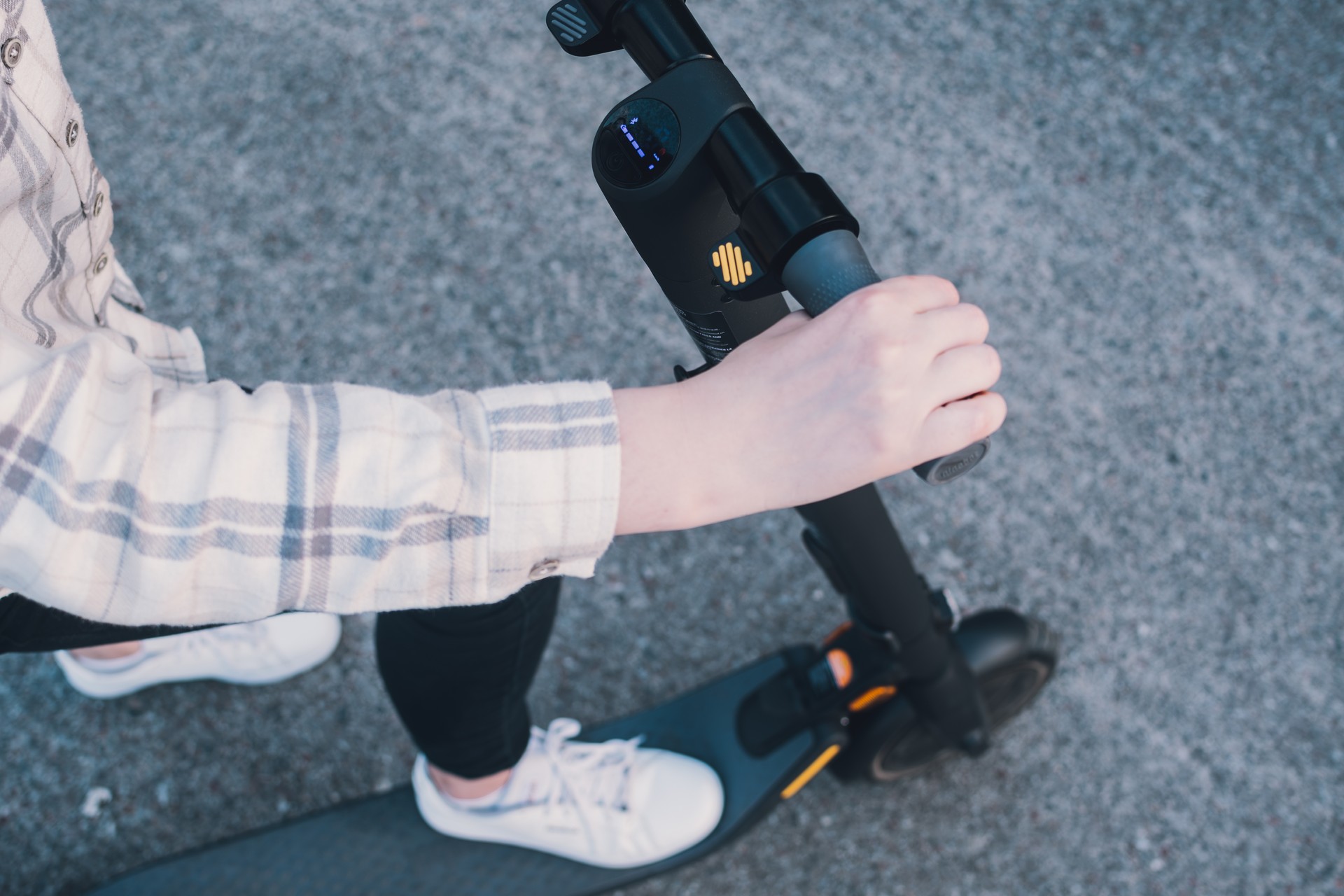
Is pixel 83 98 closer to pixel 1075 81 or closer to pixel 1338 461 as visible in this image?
pixel 1075 81

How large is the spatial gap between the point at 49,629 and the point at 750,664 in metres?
0.90

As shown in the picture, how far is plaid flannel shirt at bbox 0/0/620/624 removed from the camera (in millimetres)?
576

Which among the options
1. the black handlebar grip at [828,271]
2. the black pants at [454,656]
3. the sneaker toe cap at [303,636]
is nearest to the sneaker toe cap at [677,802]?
the black pants at [454,656]

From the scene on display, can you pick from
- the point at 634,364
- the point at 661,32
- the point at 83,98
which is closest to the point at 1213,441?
the point at 634,364

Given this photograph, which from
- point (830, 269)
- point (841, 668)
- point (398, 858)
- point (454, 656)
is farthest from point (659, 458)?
point (398, 858)

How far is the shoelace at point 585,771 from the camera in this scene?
1.28 meters

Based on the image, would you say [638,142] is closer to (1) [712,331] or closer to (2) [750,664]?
(1) [712,331]

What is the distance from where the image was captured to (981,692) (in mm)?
1315

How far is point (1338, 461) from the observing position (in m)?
1.59

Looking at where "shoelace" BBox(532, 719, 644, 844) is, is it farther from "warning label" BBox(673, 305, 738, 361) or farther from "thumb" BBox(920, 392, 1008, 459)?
"thumb" BBox(920, 392, 1008, 459)

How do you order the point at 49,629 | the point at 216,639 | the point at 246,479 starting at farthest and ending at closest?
the point at 216,639
the point at 49,629
the point at 246,479

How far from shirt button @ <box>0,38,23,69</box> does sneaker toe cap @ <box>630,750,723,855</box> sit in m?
1.07

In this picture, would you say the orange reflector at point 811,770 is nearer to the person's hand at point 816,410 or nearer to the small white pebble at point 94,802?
the person's hand at point 816,410

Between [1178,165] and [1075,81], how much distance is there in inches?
10.2
